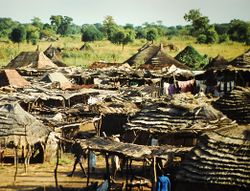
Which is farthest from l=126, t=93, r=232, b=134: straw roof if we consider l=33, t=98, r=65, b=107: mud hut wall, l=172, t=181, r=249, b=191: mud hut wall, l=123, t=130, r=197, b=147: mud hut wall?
l=33, t=98, r=65, b=107: mud hut wall

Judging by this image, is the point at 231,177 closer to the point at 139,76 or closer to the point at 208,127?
the point at 208,127

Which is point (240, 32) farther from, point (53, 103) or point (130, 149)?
point (130, 149)

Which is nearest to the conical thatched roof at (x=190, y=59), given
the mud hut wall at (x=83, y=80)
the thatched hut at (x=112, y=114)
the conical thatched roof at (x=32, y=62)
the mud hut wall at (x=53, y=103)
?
the conical thatched roof at (x=32, y=62)

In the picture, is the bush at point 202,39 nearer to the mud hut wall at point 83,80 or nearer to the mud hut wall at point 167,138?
the mud hut wall at point 83,80

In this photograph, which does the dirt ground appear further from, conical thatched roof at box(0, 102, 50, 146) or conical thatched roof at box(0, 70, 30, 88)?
conical thatched roof at box(0, 70, 30, 88)

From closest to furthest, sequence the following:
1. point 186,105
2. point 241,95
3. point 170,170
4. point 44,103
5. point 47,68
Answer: point 170,170 < point 186,105 < point 241,95 < point 44,103 < point 47,68

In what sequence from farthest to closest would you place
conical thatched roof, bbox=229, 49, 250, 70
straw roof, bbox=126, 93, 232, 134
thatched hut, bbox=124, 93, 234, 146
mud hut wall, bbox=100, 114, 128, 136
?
1. conical thatched roof, bbox=229, 49, 250, 70
2. mud hut wall, bbox=100, 114, 128, 136
3. straw roof, bbox=126, 93, 232, 134
4. thatched hut, bbox=124, 93, 234, 146

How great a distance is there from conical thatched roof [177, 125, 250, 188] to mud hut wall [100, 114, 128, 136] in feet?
35.2

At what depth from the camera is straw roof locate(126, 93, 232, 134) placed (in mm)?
16656

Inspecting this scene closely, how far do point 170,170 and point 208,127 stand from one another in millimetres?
1972

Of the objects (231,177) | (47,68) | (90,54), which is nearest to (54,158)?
(231,177)

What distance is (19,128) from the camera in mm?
18281

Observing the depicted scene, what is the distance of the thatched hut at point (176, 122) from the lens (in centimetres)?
1648

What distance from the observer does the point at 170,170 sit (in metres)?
15.7
